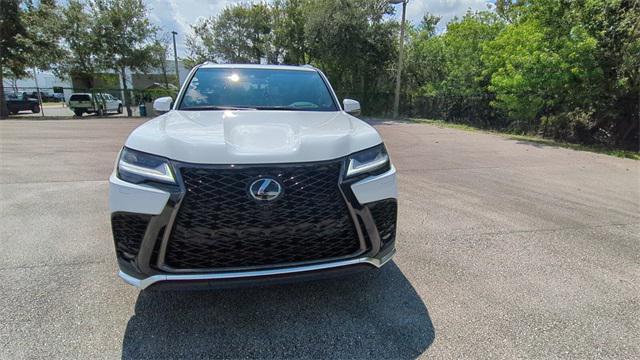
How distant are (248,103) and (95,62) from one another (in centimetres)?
2561

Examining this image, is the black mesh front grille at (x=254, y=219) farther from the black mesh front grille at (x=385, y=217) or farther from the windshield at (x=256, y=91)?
the windshield at (x=256, y=91)

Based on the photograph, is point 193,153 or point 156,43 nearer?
point 193,153

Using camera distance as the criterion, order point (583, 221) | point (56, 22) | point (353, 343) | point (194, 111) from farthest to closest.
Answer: point (56, 22) → point (583, 221) → point (194, 111) → point (353, 343)

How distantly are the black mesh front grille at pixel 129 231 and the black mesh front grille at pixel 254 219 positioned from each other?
0.19m

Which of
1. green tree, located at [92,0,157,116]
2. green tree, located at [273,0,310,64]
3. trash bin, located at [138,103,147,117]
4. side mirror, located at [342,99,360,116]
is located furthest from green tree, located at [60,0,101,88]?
side mirror, located at [342,99,360,116]

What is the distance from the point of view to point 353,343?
204 cm

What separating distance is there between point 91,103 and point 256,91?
2473cm

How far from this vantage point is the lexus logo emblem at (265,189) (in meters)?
1.85

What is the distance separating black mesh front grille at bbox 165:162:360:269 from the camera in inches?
72.6

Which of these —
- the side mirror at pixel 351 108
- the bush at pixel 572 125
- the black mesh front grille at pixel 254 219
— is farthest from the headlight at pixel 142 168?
the bush at pixel 572 125

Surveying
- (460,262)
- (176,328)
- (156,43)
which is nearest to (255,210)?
(176,328)

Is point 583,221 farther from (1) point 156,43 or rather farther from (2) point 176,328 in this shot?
(1) point 156,43

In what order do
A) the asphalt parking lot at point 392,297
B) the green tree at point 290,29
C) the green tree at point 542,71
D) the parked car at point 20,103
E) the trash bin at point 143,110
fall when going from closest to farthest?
1. the asphalt parking lot at point 392,297
2. the green tree at point 542,71
3. the trash bin at point 143,110
4. the parked car at point 20,103
5. the green tree at point 290,29

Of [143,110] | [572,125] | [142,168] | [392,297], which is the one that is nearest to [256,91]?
[142,168]
